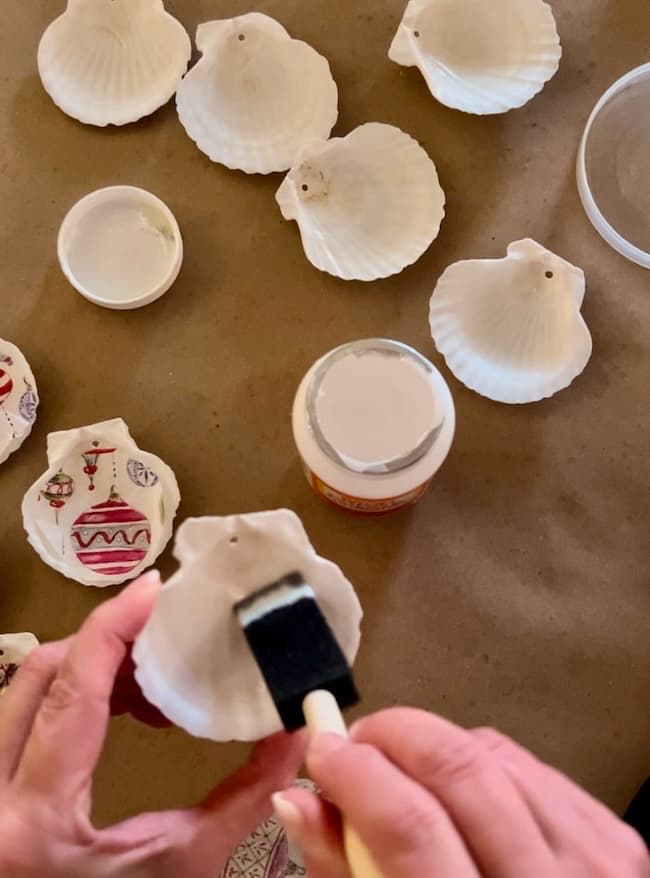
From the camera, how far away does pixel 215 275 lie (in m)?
0.82

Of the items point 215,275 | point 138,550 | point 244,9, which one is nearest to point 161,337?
point 215,275

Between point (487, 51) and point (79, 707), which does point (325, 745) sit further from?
point (487, 51)

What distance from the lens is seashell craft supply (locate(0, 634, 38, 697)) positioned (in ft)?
2.46

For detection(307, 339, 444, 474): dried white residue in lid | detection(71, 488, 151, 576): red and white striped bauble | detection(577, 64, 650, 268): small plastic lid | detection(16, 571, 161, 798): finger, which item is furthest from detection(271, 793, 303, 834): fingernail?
detection(577, 64, 650, 268): small plastic lid

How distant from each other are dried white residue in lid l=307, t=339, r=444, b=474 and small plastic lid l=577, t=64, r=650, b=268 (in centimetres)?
31

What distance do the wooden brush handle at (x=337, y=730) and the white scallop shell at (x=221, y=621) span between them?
35 mm

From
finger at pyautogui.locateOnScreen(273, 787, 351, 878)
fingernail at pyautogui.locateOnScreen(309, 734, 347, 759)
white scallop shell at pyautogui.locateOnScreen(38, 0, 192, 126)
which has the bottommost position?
finger at pyautogui.locateOnScreen(273, 787, 351, 878)

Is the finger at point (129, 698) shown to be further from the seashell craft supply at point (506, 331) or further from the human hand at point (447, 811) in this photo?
the seashell craft supply at point (506, 331)

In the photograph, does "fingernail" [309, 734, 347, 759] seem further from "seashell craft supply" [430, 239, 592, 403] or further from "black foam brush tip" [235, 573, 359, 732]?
"seashell craft supply" [430, 239, 592, 403]

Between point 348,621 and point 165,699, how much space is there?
11 cm

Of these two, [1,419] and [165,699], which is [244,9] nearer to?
[1,419]

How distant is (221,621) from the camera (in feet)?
1.68

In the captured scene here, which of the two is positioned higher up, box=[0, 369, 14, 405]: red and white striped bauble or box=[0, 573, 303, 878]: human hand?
box=[0, 573, 303, 878]: human hand

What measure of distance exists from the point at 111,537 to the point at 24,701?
25 centimetres
